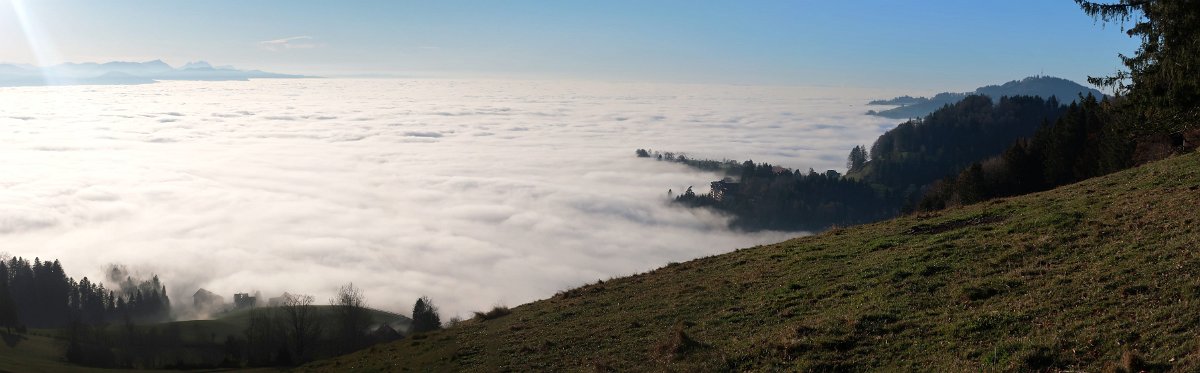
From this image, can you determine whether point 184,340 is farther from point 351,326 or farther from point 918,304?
point 918,304

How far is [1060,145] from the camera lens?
7562 cm

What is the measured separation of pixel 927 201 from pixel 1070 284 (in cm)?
7392

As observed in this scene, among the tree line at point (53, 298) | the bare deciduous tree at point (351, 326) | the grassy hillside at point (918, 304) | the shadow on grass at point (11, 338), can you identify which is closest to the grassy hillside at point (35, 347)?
the shadow on grass at point (11, 338)

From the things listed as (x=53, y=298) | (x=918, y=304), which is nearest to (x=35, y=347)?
(x=53, y=298)

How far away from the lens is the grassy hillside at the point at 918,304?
502 inches

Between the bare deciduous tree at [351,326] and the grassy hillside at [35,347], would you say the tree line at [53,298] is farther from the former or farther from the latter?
the bare deciduous tree at [351,326]

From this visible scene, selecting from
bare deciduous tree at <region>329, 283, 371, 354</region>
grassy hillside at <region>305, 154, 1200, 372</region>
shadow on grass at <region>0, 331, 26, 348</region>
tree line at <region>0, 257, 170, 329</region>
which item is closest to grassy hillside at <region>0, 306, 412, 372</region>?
shadow on grass at <region>0, 331, 26, 348</region>

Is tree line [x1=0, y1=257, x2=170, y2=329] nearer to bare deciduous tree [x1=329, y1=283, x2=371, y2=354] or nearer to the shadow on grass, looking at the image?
the shadow on grass

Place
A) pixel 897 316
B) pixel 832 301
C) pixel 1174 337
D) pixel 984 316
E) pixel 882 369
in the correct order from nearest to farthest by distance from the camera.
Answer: pixel 1174 337 < pixel 882 369 < pixel 984 316 < pixel 897 316 < pixel 832 301

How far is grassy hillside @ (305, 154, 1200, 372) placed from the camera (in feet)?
41.9

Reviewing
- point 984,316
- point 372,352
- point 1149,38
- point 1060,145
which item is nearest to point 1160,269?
point 984,316

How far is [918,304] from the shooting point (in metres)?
17.1

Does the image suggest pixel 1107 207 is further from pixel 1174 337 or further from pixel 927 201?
pixel 927 201

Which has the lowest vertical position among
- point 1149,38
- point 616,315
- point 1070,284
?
point 616,315
